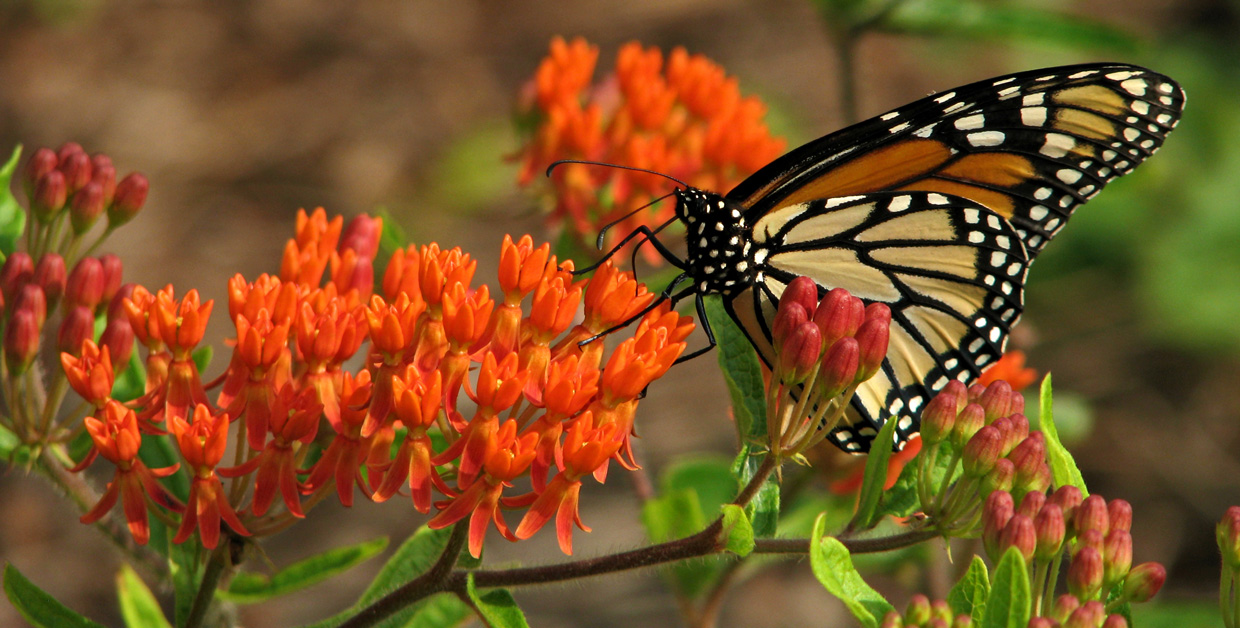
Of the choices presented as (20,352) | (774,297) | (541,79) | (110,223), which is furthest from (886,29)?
(20,352)

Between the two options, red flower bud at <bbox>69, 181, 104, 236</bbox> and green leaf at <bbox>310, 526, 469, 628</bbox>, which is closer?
green leaf at <bbox>310, 526, 469, 628</bbox>

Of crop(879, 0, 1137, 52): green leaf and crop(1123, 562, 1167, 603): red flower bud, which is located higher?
crop(879, 0, 1137, 52): green leaf

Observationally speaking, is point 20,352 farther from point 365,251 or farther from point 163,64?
point 163,64

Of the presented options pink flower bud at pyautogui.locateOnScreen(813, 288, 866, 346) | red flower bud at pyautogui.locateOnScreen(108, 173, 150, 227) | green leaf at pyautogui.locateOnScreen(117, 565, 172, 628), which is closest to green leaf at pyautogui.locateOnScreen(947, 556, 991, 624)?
pink flower bud at pyautogui.locateOnScreen(813, 288, 866, 346)

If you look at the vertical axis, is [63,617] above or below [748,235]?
below

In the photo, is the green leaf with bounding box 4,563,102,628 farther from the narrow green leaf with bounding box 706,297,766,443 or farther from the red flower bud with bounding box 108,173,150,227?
the narrow green leaf with bounding box 706,297,766,443

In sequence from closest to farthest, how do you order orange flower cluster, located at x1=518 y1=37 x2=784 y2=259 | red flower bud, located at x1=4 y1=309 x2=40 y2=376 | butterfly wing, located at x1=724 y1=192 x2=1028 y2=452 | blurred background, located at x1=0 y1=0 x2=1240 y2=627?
red flower bud, located at x1=4 y1=309 x2=40 y2=376, butterfly wing, located at x1=724 y1=192 x2=1028 y2=452, orange flower cluster, located at x1=518 y1=37 x2=784 y2=259, blurred background, located at x1=0 y1=0 x2=1240 y2=627

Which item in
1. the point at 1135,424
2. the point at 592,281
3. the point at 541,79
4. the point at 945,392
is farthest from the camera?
the point at 1135,424
